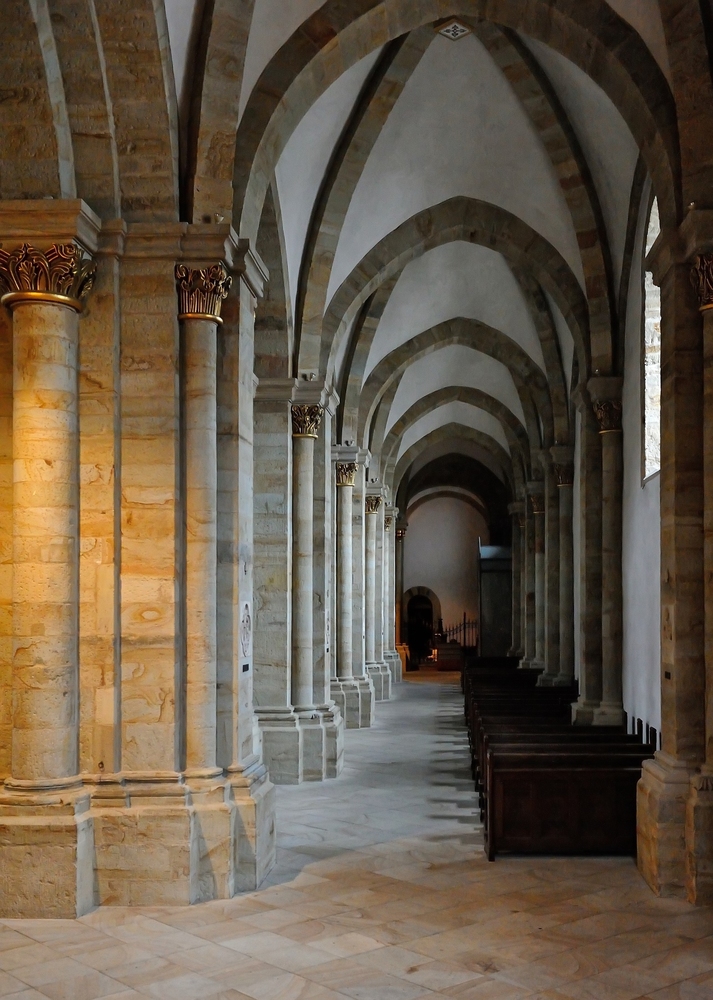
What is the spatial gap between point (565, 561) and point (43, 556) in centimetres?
1167

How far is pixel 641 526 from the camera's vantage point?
10.6m

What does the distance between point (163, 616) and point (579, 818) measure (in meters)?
3.73

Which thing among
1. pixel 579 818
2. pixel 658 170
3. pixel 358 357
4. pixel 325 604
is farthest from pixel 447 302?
pixel 579 818

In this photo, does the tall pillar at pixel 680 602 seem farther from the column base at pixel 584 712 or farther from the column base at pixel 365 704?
the column base at pixel 365 704

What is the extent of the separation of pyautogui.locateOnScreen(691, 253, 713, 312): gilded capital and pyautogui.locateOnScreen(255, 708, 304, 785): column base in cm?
636

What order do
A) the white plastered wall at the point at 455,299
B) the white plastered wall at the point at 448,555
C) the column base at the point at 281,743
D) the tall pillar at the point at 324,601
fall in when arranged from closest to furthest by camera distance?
1. the column base at the point at 281,743
2. the tall pillar at the point at 324,601
3. the white plastered wall at the point at 455,299
4. the white plastered wall at the point at 448,555

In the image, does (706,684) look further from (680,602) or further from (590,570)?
(590,570)

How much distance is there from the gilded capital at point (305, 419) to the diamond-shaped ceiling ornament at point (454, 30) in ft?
13.9

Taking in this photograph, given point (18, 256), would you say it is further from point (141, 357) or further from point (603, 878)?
point (603, 878)

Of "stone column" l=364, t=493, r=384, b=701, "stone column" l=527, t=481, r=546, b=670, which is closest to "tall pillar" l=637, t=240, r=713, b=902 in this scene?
"stone column" l=527, t=481, r=546, b=670

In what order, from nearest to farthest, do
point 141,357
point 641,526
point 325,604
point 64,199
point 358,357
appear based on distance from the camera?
point 64,199 → point 141,357 → point 641,526 → point 325,604 → point 358,357

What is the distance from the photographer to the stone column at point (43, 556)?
6.55m

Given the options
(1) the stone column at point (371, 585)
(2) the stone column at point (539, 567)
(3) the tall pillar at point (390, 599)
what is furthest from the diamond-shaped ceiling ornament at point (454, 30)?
(3) the tall pillar at point (390, 599)

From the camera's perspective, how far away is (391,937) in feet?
20.3
